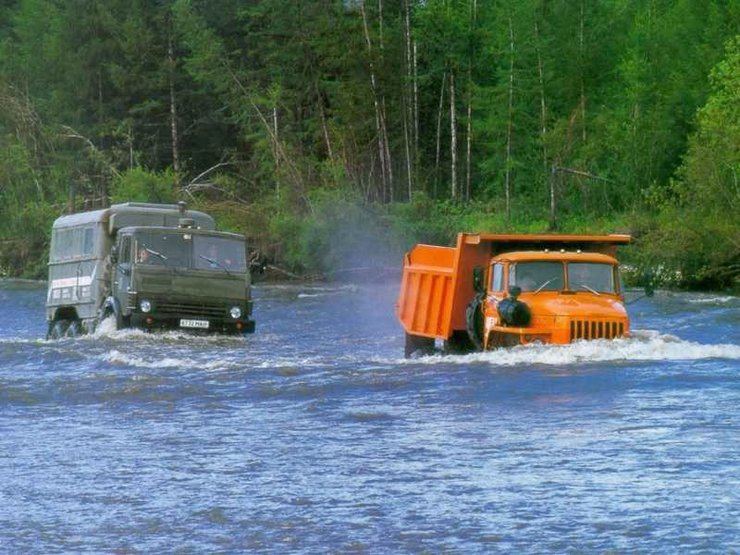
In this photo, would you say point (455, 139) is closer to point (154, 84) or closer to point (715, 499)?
point (154, 84)

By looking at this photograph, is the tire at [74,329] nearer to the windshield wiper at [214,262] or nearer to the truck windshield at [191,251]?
the truck windshield at [191,251]

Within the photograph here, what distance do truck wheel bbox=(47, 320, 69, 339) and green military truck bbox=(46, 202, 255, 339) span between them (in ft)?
1.09

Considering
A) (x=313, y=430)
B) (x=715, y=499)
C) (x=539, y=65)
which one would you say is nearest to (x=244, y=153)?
(x=539, y=65)

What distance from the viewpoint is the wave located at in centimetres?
2183

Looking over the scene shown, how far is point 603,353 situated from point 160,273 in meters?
9.28

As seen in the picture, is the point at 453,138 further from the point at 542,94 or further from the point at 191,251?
A: the point at 191,251

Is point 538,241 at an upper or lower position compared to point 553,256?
upper

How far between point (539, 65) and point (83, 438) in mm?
48550

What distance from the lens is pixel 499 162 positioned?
65625 mm

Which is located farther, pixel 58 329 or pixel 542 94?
pixel 542 94

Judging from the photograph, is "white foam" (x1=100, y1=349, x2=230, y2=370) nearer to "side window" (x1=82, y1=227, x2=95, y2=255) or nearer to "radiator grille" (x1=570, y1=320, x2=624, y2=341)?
"radiator grille" (x1=570, y1=320, x2=624, y2=341)

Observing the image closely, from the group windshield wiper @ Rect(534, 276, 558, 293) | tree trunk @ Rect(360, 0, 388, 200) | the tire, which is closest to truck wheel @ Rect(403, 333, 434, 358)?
windshield wiper @ Rect(534, 276, 558, 293)

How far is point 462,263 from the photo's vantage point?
24.4m

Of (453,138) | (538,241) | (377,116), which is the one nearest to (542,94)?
(453,138)
